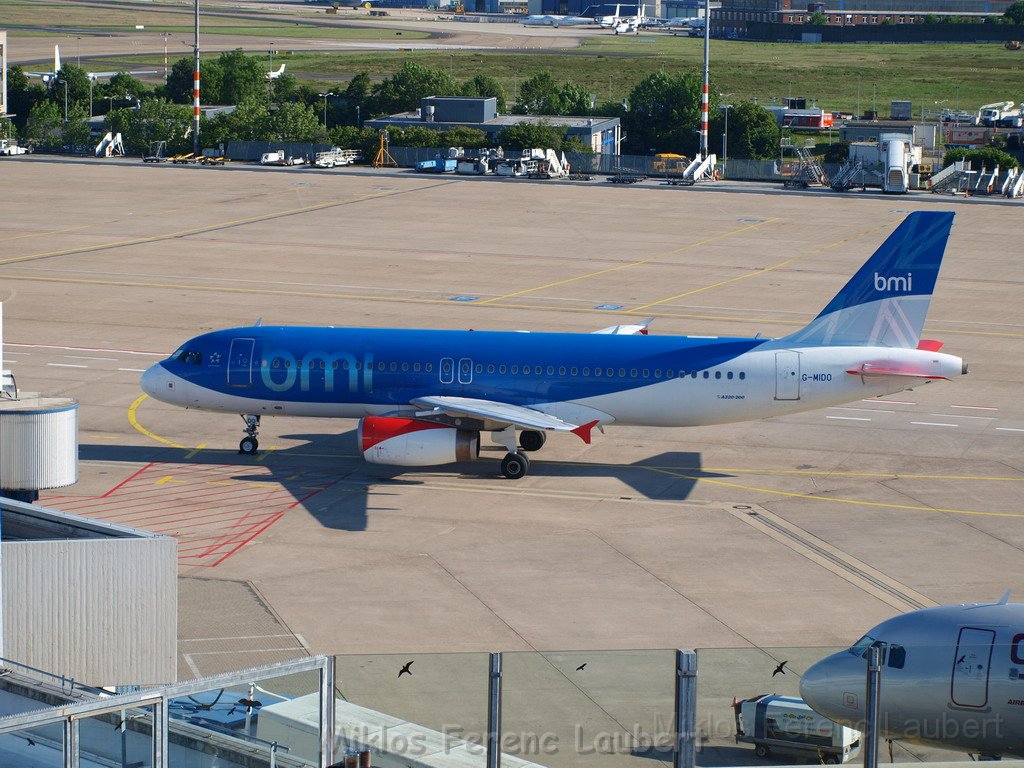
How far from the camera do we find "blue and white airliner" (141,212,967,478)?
47.4m

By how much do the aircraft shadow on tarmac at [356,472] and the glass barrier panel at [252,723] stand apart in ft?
79.8

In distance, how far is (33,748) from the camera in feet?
60.1

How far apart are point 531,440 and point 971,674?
27535mm

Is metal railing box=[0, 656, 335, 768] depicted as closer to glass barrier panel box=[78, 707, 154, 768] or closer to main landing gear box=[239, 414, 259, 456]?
glass barrier panel box=[78, 707, 154, 768]

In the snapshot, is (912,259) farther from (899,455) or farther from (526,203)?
(526,203)

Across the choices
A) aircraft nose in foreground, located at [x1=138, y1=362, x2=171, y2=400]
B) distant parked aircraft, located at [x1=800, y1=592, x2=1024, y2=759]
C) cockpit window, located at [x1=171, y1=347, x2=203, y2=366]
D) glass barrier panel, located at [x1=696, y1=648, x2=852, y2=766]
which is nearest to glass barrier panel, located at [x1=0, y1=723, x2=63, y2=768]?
glass barrier panel, located at [x1=696, y1=648, x2=852, y2=766]

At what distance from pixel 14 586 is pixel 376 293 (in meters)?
54.4

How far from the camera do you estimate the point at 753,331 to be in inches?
2790

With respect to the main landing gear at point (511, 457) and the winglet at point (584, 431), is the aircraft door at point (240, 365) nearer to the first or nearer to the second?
the main landing gear at point (511, 457)

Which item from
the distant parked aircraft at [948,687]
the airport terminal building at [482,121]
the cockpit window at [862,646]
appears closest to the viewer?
the distant parked aircraft at [948,687]

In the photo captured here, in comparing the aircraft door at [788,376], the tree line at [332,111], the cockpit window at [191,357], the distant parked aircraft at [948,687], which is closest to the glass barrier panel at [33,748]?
the distant parked aircraft at [948,687]

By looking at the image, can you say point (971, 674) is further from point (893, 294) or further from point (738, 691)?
point (893, 294)

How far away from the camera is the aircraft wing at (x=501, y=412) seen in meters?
45.9

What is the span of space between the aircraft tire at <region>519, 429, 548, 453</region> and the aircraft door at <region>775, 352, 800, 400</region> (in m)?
8.60
